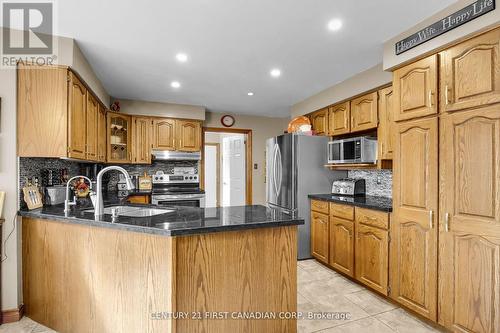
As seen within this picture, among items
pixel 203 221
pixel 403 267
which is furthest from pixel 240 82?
pixel 403 267

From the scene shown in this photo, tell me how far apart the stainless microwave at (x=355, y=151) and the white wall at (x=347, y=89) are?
59 cm

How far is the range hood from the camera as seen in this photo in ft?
14.7

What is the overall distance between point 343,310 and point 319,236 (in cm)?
119

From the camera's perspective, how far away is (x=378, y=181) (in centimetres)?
341

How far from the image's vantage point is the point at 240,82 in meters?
3.55

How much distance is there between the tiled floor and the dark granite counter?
3.22 feet

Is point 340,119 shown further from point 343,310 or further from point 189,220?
point 189,220

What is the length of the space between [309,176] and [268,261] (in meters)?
2.15

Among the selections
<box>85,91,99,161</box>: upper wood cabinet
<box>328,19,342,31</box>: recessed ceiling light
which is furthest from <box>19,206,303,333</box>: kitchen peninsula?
<box>328,19,342,31</box>: recessed ceiling light

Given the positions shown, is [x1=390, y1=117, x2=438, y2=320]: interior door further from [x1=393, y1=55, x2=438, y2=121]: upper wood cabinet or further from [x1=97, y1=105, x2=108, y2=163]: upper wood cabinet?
[x1=97, y1=105, x2=108, y2=163]: upper wood cabinet

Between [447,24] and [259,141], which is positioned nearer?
[447,24]

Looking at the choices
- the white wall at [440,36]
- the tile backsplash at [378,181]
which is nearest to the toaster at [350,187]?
the tile backsplash at [378,181]

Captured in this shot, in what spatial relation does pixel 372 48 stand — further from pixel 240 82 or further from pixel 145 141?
pixel 145 141

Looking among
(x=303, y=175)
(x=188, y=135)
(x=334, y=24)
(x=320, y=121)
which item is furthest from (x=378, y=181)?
(x=188, y=135)
